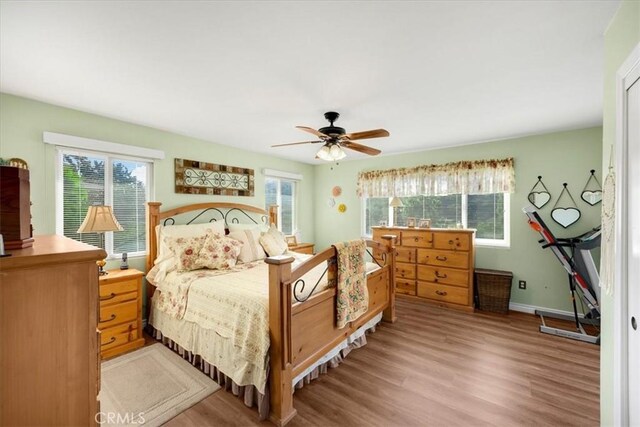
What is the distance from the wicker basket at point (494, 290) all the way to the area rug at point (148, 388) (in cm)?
365

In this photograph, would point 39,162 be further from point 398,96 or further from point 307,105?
point 398,96

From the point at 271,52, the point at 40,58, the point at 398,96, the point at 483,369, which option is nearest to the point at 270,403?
the point at 483,369

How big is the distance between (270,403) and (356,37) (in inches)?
101

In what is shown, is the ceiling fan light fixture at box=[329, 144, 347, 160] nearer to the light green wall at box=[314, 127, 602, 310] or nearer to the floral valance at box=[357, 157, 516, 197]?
the light green wall at box=[314, 127, 602, 310]

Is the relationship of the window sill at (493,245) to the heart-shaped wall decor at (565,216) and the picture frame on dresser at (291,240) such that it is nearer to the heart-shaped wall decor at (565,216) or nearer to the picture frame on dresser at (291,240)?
the heart-shaped wall decor at (565,216)

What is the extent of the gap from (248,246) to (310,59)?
2472 millimetres

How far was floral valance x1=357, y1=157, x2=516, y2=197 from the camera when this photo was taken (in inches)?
155

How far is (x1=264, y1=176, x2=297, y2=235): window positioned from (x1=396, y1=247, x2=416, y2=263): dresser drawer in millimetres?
2215

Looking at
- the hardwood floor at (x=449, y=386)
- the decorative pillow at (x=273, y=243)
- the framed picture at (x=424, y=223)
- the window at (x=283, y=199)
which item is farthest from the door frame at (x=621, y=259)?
the window at (x=283, y=199)

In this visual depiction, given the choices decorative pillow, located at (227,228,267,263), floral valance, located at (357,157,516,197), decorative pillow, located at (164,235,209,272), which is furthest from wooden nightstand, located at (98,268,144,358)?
floral valance, located at (357,157,516,197)

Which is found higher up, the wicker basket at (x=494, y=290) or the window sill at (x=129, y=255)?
the window sill at (x=129, y=255)

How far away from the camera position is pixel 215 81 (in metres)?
2.21

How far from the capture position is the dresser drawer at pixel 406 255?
14.1 ft

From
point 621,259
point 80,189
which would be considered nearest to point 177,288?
point 80,189
